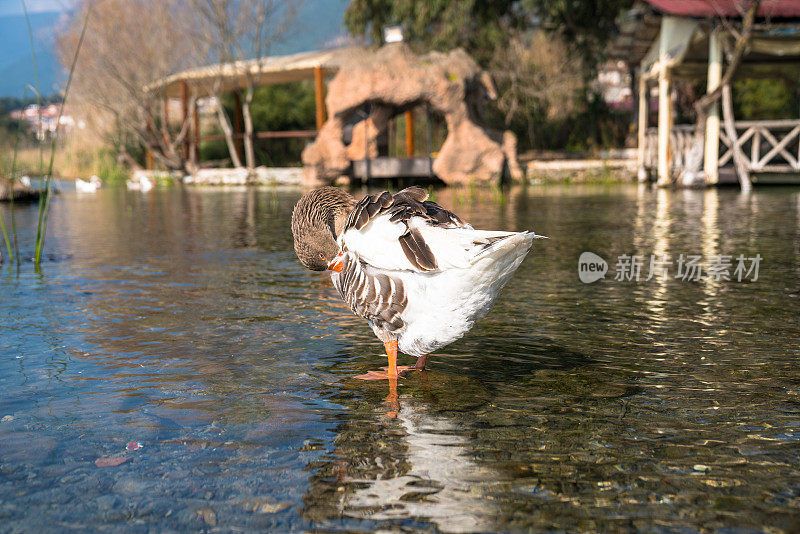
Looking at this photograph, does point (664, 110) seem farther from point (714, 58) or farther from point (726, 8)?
point (726, 8)

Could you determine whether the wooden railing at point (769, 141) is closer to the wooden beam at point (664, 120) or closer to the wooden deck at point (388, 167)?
the wooden beam at point (664, 120)

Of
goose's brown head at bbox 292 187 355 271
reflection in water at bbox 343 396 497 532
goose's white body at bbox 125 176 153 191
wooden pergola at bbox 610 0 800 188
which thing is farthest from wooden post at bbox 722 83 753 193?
goose's white body at bbox 125 176 153 191

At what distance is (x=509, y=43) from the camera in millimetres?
28125

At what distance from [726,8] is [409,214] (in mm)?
16811

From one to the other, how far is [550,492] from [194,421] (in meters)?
1.57

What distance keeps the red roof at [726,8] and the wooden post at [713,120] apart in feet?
1.85

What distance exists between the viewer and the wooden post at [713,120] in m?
18.1

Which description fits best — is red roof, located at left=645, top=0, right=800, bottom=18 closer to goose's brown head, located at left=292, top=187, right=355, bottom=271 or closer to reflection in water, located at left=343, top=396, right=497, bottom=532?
goose's brown head, located at left=292, top=187, right=355, bottom=271

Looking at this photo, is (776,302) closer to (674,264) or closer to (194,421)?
(674,264)

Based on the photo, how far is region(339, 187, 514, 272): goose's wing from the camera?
313 centimetres

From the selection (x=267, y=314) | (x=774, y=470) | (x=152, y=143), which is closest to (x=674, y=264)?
(x=267, y=314)

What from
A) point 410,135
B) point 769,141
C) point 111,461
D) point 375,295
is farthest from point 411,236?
point 410,135

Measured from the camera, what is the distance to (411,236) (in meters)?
3.29

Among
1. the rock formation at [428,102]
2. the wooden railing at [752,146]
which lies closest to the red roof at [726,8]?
the wooden railing at [752,146]
